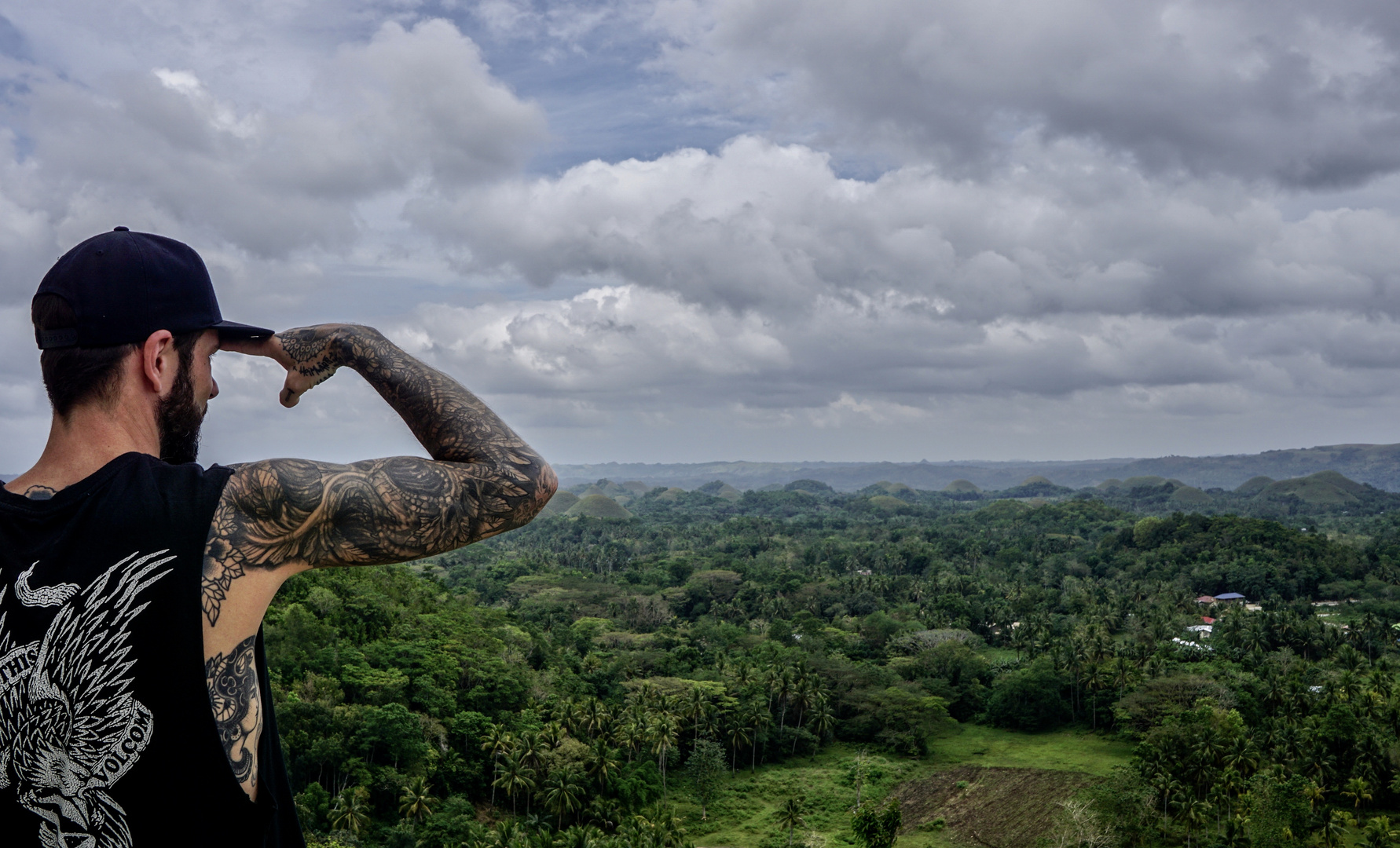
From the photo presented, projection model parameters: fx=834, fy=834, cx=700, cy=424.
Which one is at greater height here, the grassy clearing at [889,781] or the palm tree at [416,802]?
the palm tree at [416,802]

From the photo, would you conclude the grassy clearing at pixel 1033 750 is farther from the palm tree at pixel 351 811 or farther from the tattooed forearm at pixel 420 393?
the tattooed forearm at pixel 420 393

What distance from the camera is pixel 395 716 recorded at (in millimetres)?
21984

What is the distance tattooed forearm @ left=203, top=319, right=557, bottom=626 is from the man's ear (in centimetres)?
24

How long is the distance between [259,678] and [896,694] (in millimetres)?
31466

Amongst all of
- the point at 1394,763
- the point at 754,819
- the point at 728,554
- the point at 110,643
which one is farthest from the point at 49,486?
the point at 728,554

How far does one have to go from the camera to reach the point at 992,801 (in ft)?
81.4

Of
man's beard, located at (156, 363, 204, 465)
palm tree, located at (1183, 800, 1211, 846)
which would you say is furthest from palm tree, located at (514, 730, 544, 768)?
man's beard, located at (156, 363, 204, 465)

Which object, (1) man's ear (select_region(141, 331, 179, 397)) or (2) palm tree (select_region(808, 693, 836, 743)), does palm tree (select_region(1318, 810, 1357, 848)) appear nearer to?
(2) palm tree (select_region(808, 693, 836, 743))

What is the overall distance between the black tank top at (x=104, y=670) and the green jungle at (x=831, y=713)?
18.5 meters

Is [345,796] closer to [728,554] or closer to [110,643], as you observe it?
[110,643]

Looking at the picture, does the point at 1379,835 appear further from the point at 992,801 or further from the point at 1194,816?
the point at 992,801

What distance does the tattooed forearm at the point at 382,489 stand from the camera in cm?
134

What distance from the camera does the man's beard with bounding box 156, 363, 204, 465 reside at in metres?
1.47

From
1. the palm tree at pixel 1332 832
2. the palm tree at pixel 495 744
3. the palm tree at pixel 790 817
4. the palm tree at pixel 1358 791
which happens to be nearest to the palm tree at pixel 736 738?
the palm tree at pixel 790 817
